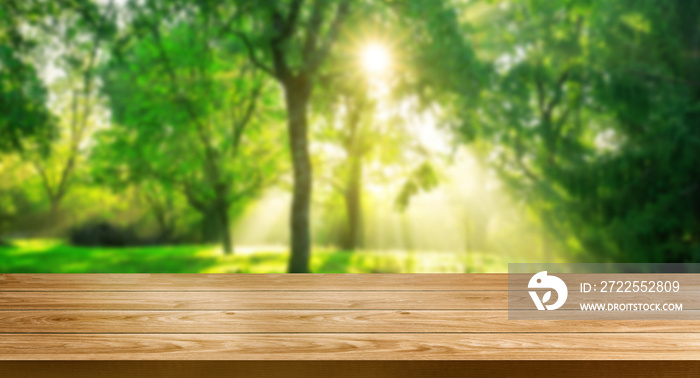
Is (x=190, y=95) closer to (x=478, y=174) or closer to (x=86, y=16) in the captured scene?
(x=86, y=16)

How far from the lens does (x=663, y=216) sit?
6.07m

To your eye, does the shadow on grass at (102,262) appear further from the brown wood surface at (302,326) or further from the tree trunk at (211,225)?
the brown wood surface at (302,326)

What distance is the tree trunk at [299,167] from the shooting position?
518cm

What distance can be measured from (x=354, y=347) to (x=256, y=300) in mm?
660

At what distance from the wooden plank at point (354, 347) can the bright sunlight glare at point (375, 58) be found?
4.24 meters

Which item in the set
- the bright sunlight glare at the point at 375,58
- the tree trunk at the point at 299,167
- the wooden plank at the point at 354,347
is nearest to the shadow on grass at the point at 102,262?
the tree trunk at the point at 299,167

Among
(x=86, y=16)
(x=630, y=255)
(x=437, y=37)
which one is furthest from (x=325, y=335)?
(x=630, y=255)

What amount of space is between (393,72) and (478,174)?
328cm

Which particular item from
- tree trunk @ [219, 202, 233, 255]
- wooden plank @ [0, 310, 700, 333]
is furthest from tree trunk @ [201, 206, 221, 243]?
wooden plank @ [0, 310, 700, 333]

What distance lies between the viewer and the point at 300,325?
1511 mm
